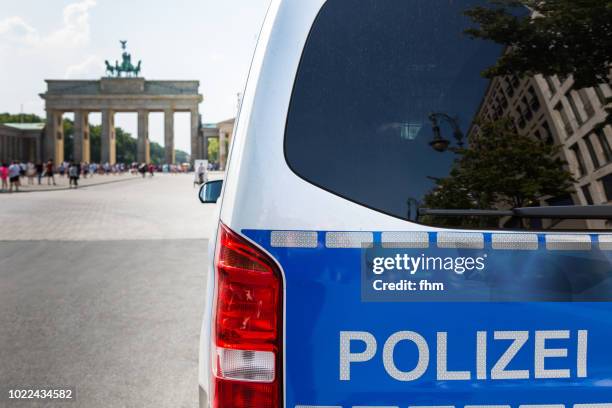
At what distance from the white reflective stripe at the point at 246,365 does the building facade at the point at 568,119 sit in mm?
795

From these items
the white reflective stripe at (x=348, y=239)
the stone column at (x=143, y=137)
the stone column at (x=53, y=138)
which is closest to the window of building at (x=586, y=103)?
the white reflective stripe at (x=348, y=239)

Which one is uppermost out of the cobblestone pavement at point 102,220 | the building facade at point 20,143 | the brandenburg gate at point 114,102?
the brandenburg gate at point 114,102

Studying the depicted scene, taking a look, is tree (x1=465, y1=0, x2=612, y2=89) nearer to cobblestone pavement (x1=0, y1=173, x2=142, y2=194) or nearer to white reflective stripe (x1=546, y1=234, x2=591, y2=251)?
white reflective stripe (x1=546, y1=234, x2=591, y2=251)

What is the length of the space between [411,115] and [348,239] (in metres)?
0.36

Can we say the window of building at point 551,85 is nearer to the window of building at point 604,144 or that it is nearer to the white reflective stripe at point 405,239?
the window of building at point 604,144

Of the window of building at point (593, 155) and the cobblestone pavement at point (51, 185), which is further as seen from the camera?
the cobblestone pavement at point (51, 185)

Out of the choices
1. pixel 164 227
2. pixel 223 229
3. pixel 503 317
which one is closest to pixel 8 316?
pixel 223 229

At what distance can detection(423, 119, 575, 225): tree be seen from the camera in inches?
62.5

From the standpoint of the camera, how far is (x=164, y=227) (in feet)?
48.7

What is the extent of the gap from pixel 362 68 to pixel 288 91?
8.1 inches

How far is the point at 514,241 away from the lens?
1.60 m

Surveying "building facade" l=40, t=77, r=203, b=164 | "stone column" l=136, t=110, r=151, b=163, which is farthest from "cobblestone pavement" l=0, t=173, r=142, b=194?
"building facade" l=40, t=77, r=203, b=164

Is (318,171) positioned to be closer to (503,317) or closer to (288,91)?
(288,91)

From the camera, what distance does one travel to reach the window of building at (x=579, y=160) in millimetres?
1592
